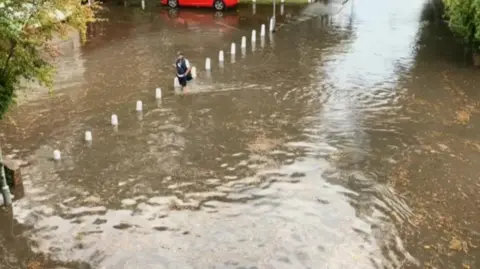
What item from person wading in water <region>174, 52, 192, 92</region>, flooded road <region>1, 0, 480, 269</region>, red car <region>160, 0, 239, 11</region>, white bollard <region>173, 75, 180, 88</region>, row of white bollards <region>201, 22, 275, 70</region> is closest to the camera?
flooded road <region>1, 0, 480, 269</region>

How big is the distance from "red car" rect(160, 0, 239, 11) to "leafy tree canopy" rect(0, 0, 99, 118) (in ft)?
65.3

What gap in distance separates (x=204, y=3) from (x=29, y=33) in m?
21.1

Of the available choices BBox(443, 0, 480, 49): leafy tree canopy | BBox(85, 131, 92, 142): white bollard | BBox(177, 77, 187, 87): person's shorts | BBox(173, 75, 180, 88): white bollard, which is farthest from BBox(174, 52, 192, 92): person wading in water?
BBox(443, 0, 480, 49): leafy tree canopy

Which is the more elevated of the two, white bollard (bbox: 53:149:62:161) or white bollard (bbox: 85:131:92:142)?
white bollard (bbox: 85:131:92:142)

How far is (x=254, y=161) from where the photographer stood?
12352mm

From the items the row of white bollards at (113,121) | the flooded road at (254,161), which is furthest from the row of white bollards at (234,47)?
the row of white bollards at (113,121)

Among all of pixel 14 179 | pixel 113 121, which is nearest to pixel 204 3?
pixel 113 121

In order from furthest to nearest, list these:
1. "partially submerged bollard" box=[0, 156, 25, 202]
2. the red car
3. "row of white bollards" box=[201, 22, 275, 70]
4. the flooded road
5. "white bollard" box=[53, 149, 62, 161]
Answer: the red car
"row of white bollards" box=[201, 22, 275, 70]
"white bollard" box=[53, 149, 62, 161]
"partially submerged bollard" box=[0, 156, 25, 202]
the flooded road

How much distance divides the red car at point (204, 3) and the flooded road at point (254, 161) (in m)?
8.14

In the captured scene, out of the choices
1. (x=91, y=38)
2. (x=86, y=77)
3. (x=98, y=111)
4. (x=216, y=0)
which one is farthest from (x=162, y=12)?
(x=98, y=111)

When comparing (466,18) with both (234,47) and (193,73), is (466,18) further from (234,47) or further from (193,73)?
(193,73)

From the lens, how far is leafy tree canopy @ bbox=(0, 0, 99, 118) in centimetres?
924

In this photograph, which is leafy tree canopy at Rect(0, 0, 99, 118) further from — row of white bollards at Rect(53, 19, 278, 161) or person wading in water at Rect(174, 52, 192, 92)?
person wading in water at Rect(174, 52, 192, 92)

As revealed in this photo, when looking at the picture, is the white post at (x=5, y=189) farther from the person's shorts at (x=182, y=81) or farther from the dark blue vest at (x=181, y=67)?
the person's shorts at (x=182, y=81)
